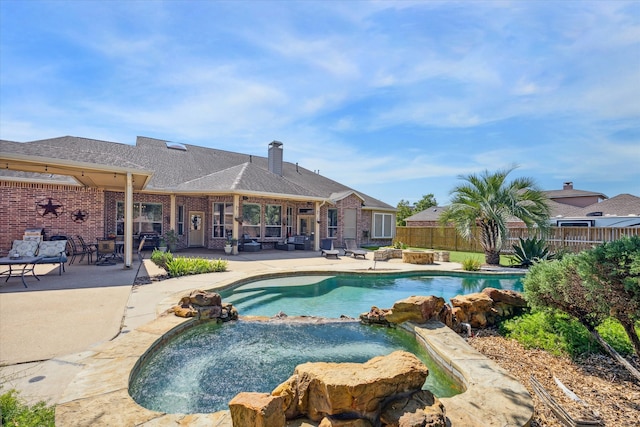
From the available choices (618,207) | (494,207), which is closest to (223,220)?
(494,207)

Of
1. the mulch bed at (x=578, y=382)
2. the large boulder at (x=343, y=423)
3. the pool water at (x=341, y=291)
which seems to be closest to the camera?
the large boulder at (x=343, y=423)

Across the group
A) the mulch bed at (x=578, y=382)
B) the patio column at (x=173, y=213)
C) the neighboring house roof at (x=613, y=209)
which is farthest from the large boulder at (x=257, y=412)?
the neighboring house roof at (x=613, y=209)

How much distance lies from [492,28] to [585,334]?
7109mm

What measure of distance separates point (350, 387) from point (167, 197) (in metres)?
16.2

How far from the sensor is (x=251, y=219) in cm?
1738

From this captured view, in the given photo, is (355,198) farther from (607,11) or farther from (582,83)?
(607,11)

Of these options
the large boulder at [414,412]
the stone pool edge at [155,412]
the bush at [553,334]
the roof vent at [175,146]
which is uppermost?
the roof vent at [175,146]

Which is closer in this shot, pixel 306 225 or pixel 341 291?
pixel 341 291

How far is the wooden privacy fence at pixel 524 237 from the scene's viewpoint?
598 inches

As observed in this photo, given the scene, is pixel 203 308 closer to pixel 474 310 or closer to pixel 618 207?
pixel 474 310

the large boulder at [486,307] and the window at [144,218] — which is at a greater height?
the window at [144,218]

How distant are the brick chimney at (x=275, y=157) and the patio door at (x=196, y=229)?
6876mm

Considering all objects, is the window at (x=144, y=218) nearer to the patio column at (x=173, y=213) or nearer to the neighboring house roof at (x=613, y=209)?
the patio column at (x=173, y=213)

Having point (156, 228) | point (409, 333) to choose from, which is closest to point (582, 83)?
point (409, 333)
